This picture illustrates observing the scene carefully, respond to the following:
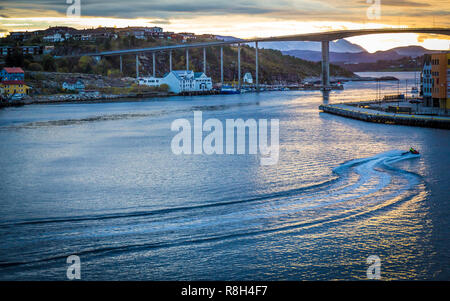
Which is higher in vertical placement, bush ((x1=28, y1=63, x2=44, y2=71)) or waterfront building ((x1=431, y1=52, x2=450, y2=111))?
bush ((x1=28, y1=63, x2=44, y2=71))

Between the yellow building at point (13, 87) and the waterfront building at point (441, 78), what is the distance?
818 inches

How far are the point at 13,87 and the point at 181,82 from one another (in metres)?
11.3

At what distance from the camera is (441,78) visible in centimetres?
1590

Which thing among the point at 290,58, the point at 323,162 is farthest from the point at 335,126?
the point at 290,58

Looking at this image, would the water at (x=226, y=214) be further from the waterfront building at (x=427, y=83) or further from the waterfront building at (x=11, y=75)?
the waterfront building at (x=11, y=75)

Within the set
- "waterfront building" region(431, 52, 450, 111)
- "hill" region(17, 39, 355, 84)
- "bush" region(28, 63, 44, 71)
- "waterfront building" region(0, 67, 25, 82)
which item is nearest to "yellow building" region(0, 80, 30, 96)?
"waterfront building" region(0, 67, 25, 82)

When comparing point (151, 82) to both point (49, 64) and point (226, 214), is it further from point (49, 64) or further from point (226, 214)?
point (226, 214)

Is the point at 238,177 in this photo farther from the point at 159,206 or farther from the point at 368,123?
the point at 368,123

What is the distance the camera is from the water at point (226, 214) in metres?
4.23

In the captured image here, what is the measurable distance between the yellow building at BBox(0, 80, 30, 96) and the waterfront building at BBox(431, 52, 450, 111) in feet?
68.2

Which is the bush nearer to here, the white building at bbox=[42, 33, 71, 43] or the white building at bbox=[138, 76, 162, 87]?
the white building at bbox=[138, 76, 162, 87]

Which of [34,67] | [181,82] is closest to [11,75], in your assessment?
[34,67]

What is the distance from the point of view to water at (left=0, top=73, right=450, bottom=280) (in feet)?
13.9
